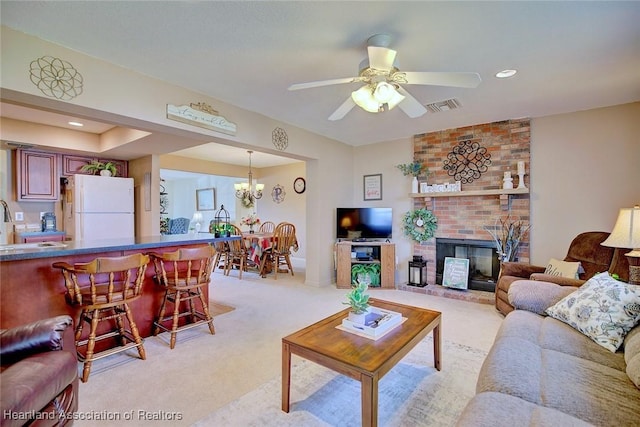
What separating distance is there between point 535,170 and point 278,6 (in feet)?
12.5

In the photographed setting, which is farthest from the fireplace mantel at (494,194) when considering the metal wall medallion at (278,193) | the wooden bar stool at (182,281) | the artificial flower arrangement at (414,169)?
the metal wall medallion at (278,193)

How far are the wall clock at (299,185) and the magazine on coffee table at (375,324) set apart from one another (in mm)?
5453

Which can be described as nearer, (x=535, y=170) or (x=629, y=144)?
(x=629, y=144)

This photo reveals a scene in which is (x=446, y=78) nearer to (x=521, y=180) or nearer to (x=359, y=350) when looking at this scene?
(x=359, y=350)

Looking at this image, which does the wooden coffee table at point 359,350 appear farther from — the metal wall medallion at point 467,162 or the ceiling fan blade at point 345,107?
the metal wall medallion at point 467,162

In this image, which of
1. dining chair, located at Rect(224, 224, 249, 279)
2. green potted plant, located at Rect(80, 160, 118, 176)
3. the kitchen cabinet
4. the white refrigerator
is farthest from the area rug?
the kitchen cabinet

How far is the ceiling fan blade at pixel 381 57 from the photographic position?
71.6 inches

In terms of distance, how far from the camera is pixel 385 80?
2.23 metres

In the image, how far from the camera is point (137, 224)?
5.33 meters

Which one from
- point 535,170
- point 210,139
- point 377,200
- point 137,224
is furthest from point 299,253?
point 535,170

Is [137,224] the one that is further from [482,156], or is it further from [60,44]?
[482,156]

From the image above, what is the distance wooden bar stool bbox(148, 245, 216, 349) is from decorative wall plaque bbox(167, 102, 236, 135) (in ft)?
4.10

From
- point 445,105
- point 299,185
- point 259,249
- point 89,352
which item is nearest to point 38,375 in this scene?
point 89,352

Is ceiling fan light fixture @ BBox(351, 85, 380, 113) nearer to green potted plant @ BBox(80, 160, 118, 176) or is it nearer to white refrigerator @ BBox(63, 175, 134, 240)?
white refrigerator @ BBox(63, 175, 134, 240)
